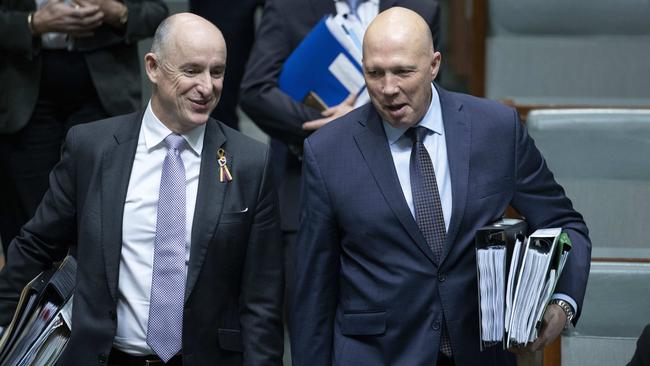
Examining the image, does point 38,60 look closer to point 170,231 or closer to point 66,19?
point 66,19

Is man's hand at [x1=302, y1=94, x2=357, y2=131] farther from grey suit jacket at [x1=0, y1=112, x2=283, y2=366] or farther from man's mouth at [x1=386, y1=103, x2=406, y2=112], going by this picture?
man's mouth at [x1=386, y1=103, x2=406, y2=112]

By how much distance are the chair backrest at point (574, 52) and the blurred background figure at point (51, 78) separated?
5.71 feet

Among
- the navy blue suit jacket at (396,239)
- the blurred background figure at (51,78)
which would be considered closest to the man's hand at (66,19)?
the blurred background figure at (51,78)

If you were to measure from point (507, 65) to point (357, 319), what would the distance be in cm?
264

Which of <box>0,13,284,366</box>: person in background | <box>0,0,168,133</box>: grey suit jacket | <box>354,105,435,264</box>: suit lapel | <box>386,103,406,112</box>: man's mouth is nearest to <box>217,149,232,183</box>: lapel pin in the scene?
<box>0,13,284,366</box>: person in background

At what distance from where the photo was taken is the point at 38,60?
4.86 m

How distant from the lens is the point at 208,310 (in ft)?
12.0

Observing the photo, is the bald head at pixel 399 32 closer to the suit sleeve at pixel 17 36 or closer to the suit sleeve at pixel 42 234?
the suit sleeve at pixel 42 234

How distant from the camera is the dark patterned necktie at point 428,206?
139 inches

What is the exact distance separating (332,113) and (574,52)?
1860mm

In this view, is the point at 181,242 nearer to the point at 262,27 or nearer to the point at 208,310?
the point at 208,310

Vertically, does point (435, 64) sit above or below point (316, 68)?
above

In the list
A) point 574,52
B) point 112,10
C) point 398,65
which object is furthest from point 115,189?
point 574,52

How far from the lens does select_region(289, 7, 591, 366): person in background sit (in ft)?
11.6
